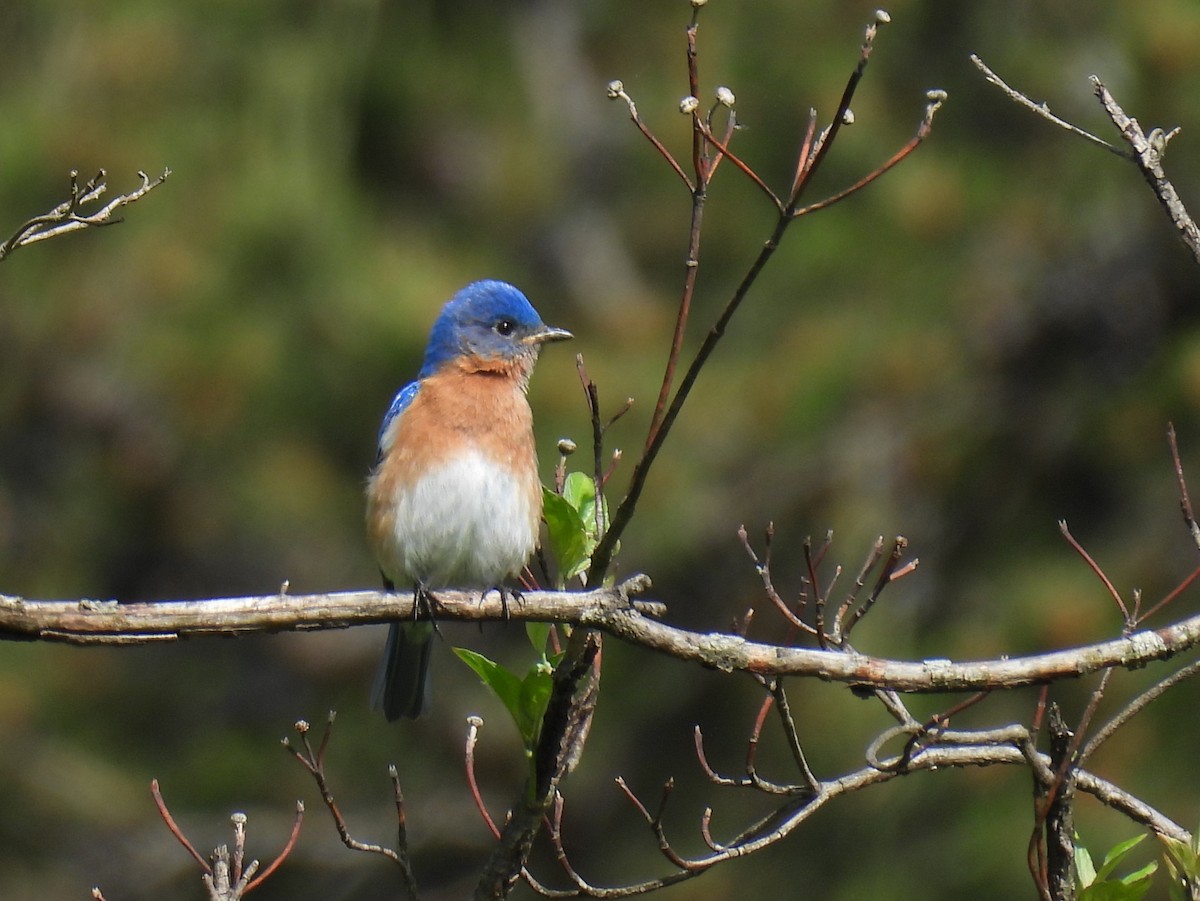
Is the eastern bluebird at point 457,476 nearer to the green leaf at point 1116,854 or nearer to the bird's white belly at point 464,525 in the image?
the bird's white belly at point 464,525

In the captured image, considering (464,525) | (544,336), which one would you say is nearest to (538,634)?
(464,525)

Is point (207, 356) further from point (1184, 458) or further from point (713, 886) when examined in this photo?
point (1184, 458)

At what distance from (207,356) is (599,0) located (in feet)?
17.5

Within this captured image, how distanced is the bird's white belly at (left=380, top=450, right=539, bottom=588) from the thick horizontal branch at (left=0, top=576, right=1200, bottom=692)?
4.92ft

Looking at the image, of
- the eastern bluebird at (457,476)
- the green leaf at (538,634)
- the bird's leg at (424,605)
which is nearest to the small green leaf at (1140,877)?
the green leaf at (538,634)

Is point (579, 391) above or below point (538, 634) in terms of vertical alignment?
Result: above

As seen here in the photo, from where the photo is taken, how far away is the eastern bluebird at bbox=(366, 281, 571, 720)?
4703mm

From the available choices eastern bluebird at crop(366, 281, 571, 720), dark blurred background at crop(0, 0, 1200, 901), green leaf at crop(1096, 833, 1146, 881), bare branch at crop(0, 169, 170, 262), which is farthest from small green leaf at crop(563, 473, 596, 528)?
dark blurred background at crop(0, 0, 1200, 901)

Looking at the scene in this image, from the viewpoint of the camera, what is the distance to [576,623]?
3076mm

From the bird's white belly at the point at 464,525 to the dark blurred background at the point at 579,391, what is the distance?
2.68 meters

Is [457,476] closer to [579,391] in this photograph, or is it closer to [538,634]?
[538,634]

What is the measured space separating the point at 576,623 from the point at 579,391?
201 inches

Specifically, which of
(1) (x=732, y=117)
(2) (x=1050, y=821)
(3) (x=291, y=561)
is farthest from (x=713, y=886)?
(1) (x=732, y=117)

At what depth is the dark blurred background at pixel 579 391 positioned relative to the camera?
7117 mm
